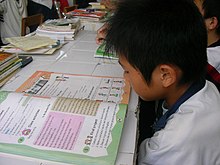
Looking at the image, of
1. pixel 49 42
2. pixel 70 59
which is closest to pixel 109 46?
pixel 70 59

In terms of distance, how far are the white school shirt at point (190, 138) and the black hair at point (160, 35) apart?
9 cm

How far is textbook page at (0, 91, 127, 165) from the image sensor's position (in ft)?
1.75

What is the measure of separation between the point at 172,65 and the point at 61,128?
0.96 ft

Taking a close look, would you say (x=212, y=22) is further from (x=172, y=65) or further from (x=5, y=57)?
(x=5, y=57)

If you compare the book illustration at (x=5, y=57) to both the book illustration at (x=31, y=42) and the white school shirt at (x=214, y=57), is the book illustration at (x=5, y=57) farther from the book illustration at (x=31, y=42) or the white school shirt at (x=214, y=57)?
the white school shirt at (x=214, y=57)

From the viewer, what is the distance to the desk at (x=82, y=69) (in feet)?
1.75

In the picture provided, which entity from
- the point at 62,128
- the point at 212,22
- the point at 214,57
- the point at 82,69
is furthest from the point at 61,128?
the point at 212,22

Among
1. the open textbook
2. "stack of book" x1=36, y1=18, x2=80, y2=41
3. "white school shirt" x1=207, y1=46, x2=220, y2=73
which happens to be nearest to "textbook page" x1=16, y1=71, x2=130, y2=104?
the open textbook

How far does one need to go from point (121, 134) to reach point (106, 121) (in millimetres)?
48

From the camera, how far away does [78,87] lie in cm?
85

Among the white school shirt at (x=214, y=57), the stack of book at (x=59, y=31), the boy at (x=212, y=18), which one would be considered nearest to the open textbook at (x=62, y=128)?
the white school shirt at (x=214, y=57)

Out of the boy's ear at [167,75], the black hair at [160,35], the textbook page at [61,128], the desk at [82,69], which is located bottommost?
the desk at [82,69]

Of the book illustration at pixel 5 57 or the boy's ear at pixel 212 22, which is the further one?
the boy's ear at pixel 212 22

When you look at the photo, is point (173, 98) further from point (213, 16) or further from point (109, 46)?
point (213, 16)
